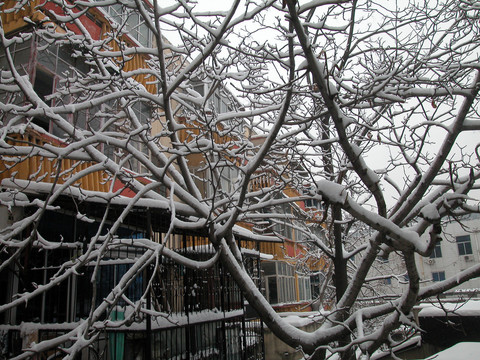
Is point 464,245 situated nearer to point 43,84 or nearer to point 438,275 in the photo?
point 438,275

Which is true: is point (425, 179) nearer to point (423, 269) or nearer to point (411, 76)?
point (411, 76)

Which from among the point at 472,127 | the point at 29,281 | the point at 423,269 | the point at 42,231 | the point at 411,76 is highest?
the point at 411,76

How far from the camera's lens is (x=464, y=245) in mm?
43469

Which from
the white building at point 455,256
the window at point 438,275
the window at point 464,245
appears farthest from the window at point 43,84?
the window at point 438,275

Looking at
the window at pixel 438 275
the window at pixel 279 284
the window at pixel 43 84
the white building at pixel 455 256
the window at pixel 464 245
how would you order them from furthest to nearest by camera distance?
Result: 1. the window at pixel 438 275
2. the window at pixel 464 245
3. the white building at pixel 455 256
4. the window at pixel 279 284
5. the window at pixel 43 84

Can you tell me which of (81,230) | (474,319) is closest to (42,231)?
(81,230)

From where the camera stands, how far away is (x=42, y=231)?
25.2 ft

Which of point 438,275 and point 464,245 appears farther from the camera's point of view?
point 438,275

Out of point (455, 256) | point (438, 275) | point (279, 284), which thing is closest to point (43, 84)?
point (279, 284)

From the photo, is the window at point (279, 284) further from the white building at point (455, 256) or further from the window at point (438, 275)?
the window at point (438, 275)

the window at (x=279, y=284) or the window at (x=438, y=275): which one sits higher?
the window at (x=279, y=284)

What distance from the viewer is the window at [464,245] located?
141 feet

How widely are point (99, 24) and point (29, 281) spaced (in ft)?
23.3

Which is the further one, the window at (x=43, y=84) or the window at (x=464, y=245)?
the window at (x=464, y=245)
